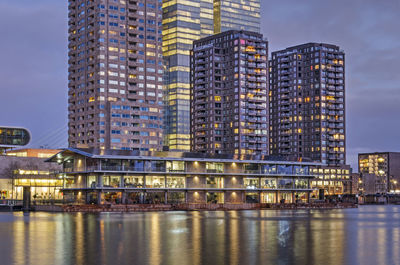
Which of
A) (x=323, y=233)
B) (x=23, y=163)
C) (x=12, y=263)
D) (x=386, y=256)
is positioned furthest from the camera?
(x=23, y=163)

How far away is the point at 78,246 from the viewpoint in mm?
43281

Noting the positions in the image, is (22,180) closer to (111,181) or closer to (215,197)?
(111,181)

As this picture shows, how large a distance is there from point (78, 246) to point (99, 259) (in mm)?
7484

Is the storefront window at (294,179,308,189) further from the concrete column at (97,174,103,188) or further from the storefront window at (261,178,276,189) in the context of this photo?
the concrete column at (97,174,103,188)

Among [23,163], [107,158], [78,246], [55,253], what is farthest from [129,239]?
[23,163]

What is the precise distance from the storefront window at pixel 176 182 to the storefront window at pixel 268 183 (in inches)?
903

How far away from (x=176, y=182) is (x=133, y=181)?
11.1 metres

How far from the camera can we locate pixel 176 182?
14175 centimetres

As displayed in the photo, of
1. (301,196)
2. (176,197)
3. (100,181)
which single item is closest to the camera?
(100,181)

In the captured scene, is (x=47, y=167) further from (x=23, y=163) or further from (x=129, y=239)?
(x=129, y=239)

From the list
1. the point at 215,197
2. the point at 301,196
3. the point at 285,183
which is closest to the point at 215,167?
the point at 215,197

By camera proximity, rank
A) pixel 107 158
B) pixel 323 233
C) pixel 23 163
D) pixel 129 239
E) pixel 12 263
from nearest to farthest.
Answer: pixel 12 263
pixel 129 239
pixel 323 233
pixel 107 158
pixel 23 163

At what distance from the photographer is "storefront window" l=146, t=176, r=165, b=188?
13894 cm

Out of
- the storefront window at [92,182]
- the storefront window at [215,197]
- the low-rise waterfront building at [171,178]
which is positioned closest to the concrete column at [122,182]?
the low-rise waterfront building at [171,178]
